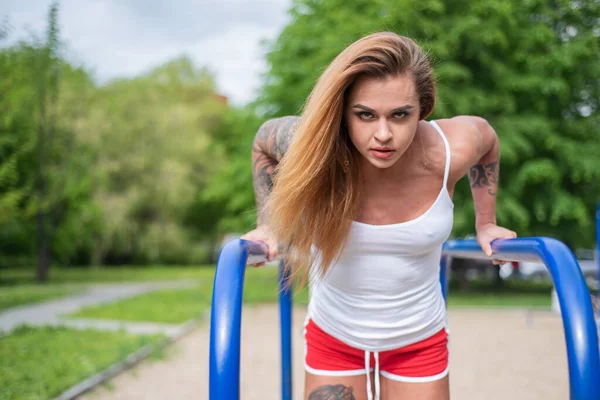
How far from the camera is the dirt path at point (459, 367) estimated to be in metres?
5.34

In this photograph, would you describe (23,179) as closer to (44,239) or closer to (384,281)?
(44,239)

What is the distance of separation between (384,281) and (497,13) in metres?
13.3

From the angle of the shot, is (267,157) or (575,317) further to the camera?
(267,157)

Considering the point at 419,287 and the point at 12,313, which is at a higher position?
the point at 419,287

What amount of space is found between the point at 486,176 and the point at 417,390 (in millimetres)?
797

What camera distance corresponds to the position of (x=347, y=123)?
1707mm

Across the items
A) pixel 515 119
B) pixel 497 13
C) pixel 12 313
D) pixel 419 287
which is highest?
pixel 497 13

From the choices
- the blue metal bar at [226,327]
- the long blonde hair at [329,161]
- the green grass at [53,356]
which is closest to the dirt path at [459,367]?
the green grass at [53,356]

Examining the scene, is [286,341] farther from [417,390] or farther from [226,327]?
[226,327]

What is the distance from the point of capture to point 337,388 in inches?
73.5

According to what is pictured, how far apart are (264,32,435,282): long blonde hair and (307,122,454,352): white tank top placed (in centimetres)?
8

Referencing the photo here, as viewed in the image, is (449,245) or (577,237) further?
(577,237)

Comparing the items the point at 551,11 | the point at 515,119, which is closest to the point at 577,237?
the point at 515,119

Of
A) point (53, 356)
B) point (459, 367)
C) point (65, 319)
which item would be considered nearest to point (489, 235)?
point (459, 367)
